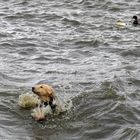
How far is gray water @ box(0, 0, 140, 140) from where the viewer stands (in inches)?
352

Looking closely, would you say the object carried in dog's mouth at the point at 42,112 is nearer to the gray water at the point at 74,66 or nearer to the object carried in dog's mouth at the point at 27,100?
the gray water at the point at 74,66

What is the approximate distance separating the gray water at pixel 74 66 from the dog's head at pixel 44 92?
0.56 m

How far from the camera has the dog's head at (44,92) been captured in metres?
8.73

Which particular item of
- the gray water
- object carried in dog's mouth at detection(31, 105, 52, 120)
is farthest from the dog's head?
the gray water

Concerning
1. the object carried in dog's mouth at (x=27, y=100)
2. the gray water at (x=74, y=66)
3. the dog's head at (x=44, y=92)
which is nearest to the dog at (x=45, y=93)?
the dog's head at (x=44, y=92)

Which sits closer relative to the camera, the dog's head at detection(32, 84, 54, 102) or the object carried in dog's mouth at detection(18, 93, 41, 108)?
the dog's head at detection(32, 84, 54, 102)

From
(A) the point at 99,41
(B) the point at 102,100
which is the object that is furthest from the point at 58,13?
(B) the point at 102,100

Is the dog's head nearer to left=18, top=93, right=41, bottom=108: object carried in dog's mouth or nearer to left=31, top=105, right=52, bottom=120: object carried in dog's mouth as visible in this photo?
left=31, top=105, right=52, bottom=120: object carried in dog's mouth

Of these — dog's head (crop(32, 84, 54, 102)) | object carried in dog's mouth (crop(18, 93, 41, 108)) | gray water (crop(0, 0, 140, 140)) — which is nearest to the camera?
dog's head (crop(32, 84, 54, 102))

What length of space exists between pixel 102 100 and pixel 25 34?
6741mm

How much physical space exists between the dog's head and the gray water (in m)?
0.56

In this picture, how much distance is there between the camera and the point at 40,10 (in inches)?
794

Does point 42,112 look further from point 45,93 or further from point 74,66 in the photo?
point 74,66

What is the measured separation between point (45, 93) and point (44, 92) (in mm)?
29
